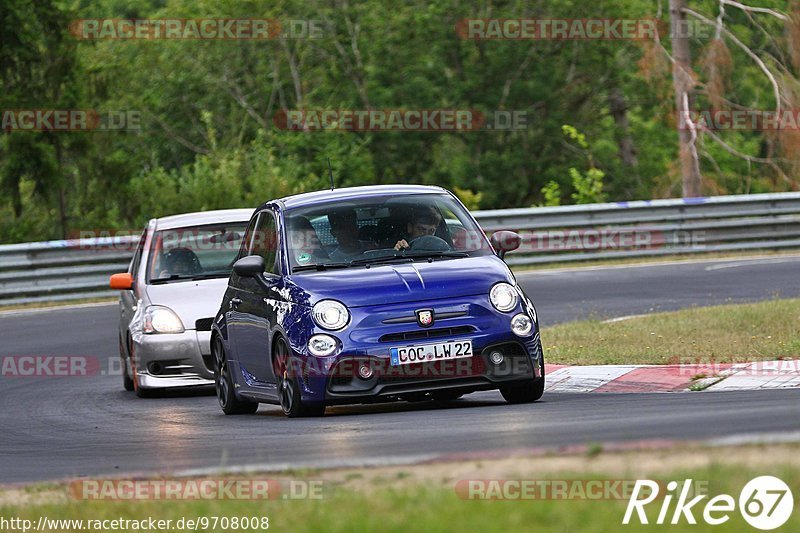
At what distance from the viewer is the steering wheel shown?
11.9m

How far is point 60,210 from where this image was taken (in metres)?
35.9

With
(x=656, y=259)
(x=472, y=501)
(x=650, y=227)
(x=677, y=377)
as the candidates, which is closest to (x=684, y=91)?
(x=650, y=227)

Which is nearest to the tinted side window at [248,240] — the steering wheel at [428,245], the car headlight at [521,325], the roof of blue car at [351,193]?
the roof of blue car at [351,193]

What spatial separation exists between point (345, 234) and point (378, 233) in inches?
9.6

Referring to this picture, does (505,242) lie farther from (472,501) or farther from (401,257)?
(472,501)

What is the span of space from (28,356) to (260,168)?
1599 cm

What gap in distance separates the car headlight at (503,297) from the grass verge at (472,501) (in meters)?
3.80

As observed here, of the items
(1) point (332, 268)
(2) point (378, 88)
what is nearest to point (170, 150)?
(2) point (378, 88)

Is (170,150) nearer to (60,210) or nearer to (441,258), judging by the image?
(60,210)

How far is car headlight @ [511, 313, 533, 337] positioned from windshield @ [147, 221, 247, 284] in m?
4.94

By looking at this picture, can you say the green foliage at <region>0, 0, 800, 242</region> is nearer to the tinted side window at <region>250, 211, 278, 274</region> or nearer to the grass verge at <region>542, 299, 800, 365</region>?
the grass verge at <region>542, 299, 800, 365</region>

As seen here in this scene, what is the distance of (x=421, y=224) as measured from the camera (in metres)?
12.1

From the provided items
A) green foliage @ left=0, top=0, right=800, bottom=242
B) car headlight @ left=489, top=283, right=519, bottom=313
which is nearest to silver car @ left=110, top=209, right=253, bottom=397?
car headlight @ left=489, top=283, right=519, bottom=313

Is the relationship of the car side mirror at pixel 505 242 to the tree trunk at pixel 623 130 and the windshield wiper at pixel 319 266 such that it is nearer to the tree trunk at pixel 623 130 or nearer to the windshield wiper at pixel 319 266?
the windshield wiper at pixel 319 266
